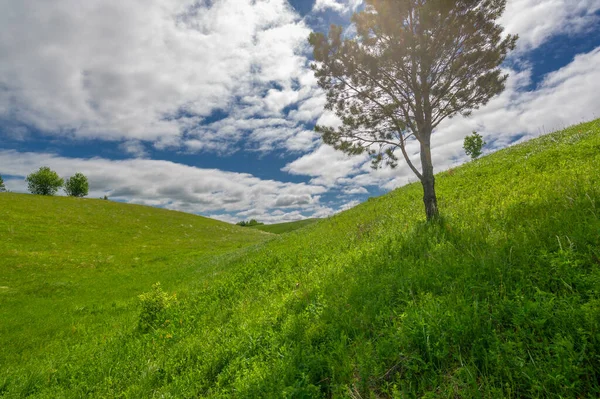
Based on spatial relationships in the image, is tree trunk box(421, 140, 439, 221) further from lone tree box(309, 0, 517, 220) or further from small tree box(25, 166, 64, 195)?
small tree box(25, 166, 64, 195)

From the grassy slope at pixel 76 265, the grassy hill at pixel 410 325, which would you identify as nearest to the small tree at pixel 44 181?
the grassy slope at pixel 76 265

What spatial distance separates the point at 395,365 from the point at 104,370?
8346mm

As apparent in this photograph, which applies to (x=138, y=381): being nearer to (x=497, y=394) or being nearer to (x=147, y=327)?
(x=147, y=327)

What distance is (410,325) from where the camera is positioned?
3.97 metres

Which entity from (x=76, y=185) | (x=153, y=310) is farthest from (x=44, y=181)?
(x=153, y=310)

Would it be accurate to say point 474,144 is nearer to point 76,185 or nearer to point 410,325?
point 410,325

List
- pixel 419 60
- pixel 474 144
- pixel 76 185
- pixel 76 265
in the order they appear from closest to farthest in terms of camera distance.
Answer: pixel 419 60
pixel 76 265
pixel 474 144
pixel 76 185

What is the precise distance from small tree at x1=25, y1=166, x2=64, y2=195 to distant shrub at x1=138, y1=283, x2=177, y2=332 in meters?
92.5

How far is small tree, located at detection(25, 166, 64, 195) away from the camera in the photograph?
74500mm

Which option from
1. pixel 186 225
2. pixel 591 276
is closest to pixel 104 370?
pixel 591 276

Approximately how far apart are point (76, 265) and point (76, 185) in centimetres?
7709

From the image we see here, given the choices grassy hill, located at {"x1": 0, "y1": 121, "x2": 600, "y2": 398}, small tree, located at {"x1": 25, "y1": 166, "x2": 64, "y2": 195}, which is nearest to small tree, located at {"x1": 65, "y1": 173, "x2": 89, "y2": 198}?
small tree, located at {"x1": 25, "y1": 166, "x2": 64, "y2": 195}

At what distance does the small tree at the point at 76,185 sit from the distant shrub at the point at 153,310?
9605 centimetres

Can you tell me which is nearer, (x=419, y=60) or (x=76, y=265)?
(x=419, y=60)
